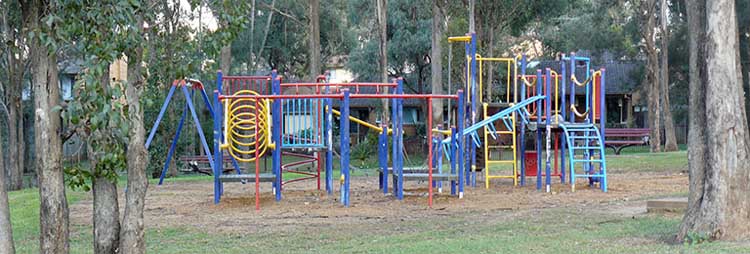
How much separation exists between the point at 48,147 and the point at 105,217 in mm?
870

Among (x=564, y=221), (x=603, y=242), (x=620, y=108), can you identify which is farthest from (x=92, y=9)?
(x=620, y=108)

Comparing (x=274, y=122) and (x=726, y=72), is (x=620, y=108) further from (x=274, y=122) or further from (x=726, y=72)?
(x=726, y=72)

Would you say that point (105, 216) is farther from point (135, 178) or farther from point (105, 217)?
point (135, 178)

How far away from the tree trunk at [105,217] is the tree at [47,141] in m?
0.29

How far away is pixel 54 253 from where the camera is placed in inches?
344

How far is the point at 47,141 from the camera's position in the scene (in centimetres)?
852

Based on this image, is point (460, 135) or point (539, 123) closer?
point (460, 135)

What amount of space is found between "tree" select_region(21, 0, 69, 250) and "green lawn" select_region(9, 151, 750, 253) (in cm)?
282

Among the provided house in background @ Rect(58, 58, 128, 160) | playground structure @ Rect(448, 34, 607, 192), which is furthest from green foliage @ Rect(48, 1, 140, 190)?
playground structure @ Rect(448, 34, 607, 192)

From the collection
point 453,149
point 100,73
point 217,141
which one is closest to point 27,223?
point 217,141

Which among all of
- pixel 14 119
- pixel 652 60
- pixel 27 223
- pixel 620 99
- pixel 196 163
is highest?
pixel 652 60

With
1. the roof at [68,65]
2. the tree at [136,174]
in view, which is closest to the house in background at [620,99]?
the roof at [68,65]

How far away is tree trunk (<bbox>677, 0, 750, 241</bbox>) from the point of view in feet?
32.9

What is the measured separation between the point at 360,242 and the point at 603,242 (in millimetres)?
2985
